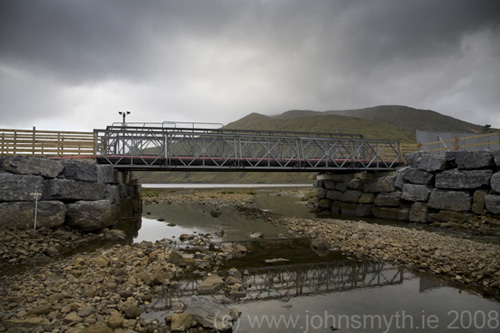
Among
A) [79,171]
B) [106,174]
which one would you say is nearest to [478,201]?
[106,174]

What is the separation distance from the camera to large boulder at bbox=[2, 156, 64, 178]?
1507 centimetres

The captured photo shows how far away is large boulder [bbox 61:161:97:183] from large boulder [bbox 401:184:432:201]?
73.8 feet

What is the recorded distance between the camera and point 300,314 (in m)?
7.49

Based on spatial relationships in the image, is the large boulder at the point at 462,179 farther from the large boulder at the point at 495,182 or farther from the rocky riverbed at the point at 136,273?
the rocky riverbed at the point at 136,273

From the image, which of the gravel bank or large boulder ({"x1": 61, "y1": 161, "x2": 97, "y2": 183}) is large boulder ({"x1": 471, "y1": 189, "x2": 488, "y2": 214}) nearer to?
the gravel bank

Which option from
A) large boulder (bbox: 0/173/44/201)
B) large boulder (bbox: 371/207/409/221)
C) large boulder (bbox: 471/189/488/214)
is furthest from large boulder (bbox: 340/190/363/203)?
large boulder (bbox: 0/173/44/201)

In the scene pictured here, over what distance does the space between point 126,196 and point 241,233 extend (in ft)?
40.1

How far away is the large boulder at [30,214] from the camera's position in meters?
14.5

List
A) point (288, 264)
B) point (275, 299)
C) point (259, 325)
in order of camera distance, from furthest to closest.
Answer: point (288, 264)
point (275, 299)
point (259, 325)

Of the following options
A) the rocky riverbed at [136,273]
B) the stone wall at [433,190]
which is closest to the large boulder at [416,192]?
the stone wall at [433,190]

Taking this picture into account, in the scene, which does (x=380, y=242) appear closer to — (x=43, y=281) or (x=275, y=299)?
(x=275, y=299)

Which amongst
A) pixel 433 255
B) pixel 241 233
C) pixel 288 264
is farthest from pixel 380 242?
pixel 241 233

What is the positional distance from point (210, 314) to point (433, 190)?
21208 millimetres

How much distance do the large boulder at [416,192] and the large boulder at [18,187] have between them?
2467 centimetres
